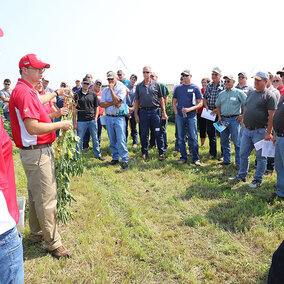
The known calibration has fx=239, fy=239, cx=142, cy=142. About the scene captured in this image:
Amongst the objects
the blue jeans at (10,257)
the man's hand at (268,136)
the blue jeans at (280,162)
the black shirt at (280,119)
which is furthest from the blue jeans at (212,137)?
the blue jeans at (10,257)

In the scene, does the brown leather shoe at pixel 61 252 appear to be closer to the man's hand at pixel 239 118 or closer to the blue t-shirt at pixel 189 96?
the blue t-shirt at pixel 189 96

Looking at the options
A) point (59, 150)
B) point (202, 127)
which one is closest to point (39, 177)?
point (59, 150)

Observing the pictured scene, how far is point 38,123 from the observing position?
103 inches

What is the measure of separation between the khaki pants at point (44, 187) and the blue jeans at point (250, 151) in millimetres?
4098

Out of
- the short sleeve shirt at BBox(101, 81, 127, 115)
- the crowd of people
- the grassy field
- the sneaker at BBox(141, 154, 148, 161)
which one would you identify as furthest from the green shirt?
the short sleeve shirt at BBox(101, 81, 127, 115)

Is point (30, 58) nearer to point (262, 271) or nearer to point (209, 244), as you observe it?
point (209, 244)

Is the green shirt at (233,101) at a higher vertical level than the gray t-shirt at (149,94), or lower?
lower

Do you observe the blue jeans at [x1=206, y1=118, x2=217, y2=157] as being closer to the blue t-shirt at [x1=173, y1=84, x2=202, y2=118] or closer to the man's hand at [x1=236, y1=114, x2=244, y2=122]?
the blue t-shirt at [x1=173, y1=84, x2=202, y2=118]

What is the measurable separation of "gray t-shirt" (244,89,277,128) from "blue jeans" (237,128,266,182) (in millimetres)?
174

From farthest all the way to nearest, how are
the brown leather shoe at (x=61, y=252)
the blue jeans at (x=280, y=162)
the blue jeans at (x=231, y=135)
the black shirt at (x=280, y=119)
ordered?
the blue jeans at (x=231, y=135) → the blue jeans at (x=280, y=162) → the black shirt at (x=280, y=119) → the brown leather shoe at (x=61, y=252)

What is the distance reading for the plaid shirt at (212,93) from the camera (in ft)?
22.4

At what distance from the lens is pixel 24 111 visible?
100 inches

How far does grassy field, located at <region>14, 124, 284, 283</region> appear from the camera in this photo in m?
2.77

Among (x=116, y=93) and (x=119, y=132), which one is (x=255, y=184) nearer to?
(x=119, y=132)
